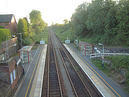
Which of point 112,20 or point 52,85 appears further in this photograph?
point 112,20

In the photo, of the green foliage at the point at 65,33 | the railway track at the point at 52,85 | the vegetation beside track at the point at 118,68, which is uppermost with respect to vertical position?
the green foliage at the point at 65,33

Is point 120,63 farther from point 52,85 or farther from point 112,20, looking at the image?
point 112,20

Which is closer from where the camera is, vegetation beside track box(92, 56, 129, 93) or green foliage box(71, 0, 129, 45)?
vegetation beside track box(92, 56, 129, 93)

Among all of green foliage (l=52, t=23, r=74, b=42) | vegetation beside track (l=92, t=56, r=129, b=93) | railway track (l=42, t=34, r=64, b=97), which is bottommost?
railway track (l=42, t=34, r=64, b=97)

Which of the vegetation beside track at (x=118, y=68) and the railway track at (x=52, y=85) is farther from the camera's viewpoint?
the vegetation beside track at (x=118, y=68)

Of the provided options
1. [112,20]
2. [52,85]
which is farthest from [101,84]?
[112,20]

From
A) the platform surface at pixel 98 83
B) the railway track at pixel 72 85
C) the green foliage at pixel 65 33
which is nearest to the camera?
the platform surface at pixel 98 83

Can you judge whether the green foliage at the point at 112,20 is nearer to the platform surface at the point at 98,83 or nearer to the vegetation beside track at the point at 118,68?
the vegetation beside track at the point at 118,68

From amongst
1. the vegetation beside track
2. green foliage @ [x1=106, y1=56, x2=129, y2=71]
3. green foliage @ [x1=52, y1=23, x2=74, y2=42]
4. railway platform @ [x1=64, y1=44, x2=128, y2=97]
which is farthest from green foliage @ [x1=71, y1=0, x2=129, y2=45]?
green foliage @ [x1=52, y1=23, x2=74, y2=42]

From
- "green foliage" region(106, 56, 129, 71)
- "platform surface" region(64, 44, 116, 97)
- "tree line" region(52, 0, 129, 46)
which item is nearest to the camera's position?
"platform surface" region(64, 44, 116, 97)

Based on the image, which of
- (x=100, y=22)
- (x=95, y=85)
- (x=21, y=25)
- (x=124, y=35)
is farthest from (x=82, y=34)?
(x=95, y=85)

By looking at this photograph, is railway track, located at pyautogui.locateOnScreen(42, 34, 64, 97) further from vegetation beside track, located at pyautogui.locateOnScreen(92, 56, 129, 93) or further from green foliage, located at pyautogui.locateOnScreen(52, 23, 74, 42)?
green foliage, located at pyautogui.locateOnScreen(52, 23, 74, 42)

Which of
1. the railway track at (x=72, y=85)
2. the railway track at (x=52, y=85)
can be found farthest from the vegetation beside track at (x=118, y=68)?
the railway track at (x=52, y=85)

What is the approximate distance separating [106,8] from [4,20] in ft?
80.7
